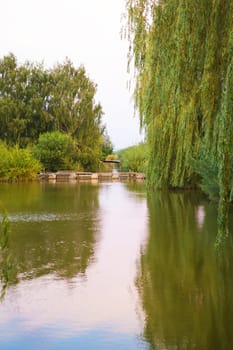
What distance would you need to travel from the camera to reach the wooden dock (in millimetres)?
36031

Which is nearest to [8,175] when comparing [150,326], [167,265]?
[167,265]

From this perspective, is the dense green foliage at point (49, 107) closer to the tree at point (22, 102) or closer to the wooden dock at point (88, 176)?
the tree at point (22, 102)

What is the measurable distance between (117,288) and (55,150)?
31830 mm

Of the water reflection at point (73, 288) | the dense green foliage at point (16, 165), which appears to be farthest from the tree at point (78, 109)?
the water reflection at point (73, 288)

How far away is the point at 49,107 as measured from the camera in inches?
1623

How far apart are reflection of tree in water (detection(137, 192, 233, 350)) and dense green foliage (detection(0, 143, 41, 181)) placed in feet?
75.3

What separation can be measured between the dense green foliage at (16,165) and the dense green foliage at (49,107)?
5.55 m

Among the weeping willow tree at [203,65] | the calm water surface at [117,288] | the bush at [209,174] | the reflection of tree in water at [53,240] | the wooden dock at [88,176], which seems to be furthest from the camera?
the wooden dock at [88,176]

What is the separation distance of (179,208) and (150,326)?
11187mm

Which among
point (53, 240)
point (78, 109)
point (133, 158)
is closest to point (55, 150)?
point (78, 109)

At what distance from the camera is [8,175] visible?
33406 millimetres

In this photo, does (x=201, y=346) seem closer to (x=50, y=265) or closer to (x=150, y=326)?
(x=150, y=326)

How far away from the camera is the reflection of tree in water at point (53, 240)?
7473 mm

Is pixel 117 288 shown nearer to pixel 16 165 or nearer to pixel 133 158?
pixel 16 165
